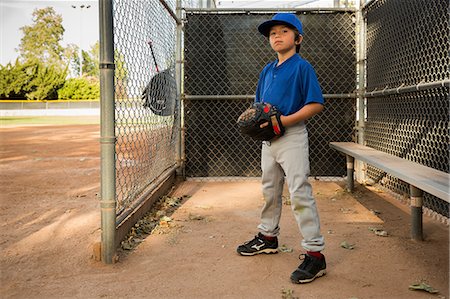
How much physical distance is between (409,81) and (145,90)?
2.82 metres

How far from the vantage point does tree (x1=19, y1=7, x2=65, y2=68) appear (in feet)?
167

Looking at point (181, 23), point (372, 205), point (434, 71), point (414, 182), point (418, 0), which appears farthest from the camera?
point (181, 23)

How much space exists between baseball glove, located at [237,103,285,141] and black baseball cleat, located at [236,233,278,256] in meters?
0.85

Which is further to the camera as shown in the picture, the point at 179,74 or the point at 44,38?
the point at 44,38

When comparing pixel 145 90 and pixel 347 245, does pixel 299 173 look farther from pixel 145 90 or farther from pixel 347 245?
pixel 145 90

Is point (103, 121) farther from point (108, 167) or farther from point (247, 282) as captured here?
point (247, 282)

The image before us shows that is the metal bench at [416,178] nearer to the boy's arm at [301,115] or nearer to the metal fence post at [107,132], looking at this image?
the boy's arm at [301,115]

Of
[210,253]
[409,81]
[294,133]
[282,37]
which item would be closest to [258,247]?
[210,253]

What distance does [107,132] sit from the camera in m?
3.31

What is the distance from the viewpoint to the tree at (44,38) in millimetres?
50978

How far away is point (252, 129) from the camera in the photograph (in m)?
3.21

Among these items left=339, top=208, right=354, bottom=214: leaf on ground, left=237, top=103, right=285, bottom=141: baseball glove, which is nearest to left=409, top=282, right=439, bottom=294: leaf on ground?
left=237, top=103, right=285, bottom=141: baseball glove

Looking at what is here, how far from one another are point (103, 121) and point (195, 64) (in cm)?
359

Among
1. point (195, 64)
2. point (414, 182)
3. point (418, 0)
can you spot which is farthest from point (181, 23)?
point (414, 182)
